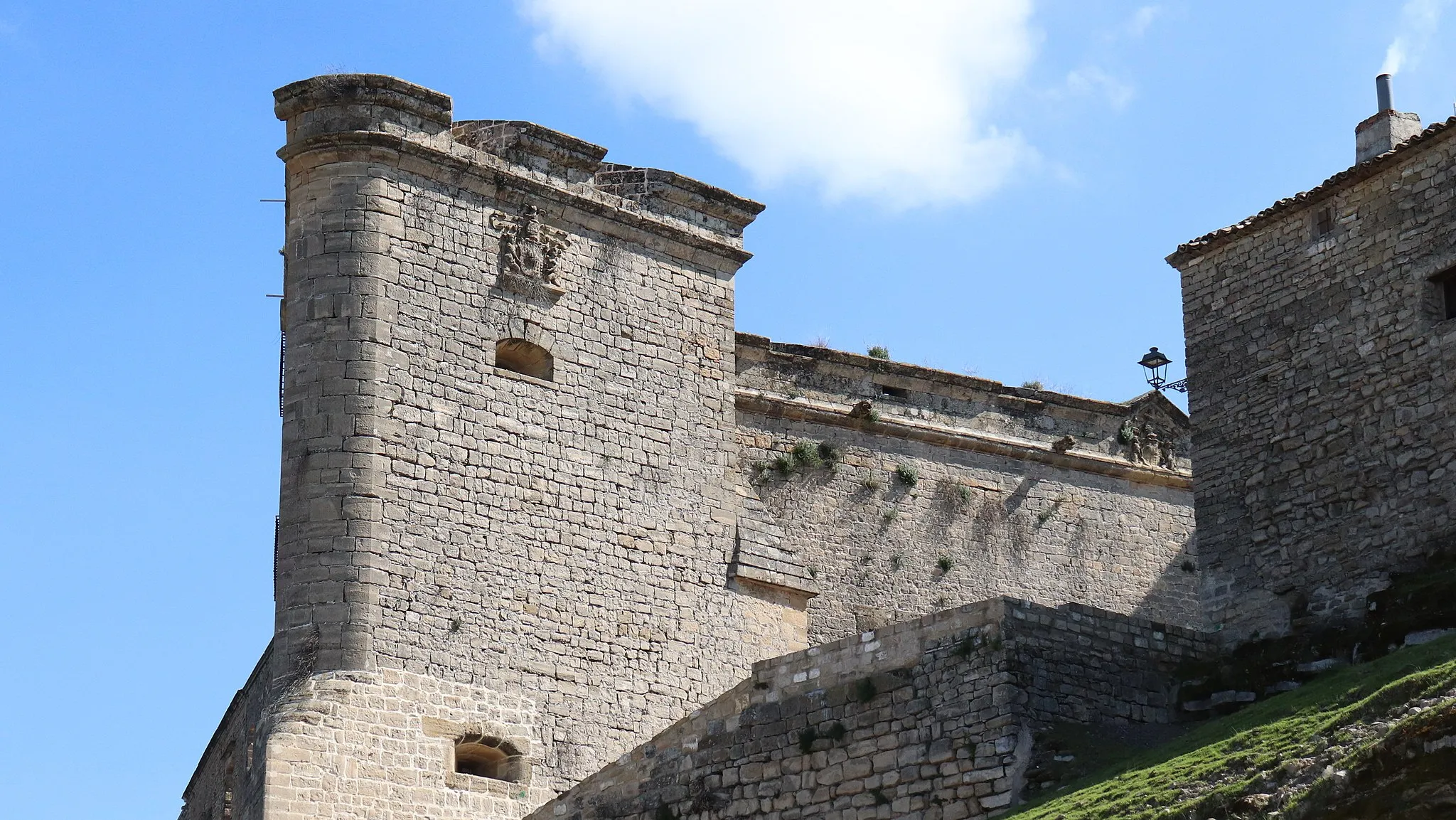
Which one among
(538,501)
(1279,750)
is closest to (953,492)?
(538,501)

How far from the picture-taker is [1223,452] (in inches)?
802

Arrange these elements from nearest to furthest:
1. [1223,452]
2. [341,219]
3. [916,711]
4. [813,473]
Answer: [916,711] < [1223,452] < [341,219] < [813,473]

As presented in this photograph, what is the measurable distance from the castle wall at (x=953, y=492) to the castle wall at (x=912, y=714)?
5.40 meters

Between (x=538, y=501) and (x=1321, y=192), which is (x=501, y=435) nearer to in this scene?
(x=538, y=501)

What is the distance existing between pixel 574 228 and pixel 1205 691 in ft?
28.4

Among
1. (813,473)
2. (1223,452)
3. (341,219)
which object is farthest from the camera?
(813,473)

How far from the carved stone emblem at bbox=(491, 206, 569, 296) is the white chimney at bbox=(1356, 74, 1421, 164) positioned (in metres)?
8.14

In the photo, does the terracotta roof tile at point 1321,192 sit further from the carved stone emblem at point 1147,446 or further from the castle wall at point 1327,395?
the carved stone emblem at point 1147,446

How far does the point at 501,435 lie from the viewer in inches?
858

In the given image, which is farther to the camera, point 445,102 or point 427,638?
point 445,102

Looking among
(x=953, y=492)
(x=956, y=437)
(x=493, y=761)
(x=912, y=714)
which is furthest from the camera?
(x=956, y=437)

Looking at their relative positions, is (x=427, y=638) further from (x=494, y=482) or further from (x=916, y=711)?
(x=916, y=711)

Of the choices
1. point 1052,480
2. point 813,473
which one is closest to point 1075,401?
point 1052,480

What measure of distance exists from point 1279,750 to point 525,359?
1036 cm
